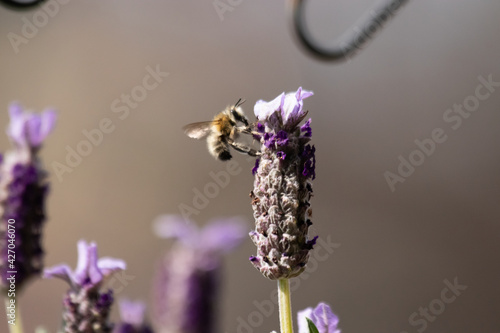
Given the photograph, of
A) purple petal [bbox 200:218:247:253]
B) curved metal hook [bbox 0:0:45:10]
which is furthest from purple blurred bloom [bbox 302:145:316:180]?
curved metal hook [bbox 0:0:45:10]

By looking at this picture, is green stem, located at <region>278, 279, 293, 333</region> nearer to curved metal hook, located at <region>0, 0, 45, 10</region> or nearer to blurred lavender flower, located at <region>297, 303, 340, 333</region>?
blurred lavender flower, located at <region>297, 303, 340, 333</region>

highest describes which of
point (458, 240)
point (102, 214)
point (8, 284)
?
point (102, 214)

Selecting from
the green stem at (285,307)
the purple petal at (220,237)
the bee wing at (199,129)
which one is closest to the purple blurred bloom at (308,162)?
the green stem at (285,307)

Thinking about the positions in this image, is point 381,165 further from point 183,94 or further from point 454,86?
point 183,94

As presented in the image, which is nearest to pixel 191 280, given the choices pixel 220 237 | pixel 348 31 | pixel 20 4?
pixel 220 237

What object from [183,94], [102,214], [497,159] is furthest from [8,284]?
[497,159]

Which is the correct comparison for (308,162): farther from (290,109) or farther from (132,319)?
(132,319)

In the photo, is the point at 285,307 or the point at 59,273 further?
the point at 285,307
